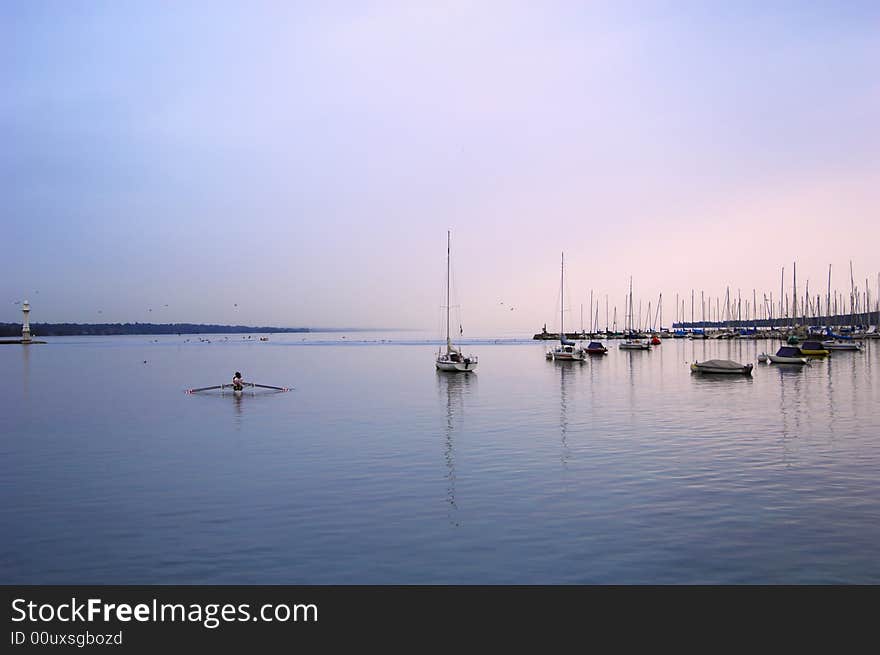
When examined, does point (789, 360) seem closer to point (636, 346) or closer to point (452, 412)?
→ point (636, 346)

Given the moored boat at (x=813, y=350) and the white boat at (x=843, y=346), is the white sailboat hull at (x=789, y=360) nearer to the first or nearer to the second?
the moored boat at (x=813, y=350)

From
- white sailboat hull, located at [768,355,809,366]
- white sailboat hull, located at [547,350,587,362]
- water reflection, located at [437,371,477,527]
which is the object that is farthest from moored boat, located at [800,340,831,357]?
water reflection, located at [437,371,477,527]

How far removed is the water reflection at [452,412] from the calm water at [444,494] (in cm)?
22

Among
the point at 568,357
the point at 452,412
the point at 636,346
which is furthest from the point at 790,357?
the point at 452,412

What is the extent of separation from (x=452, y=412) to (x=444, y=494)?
20.3 m

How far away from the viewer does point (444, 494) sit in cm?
1903

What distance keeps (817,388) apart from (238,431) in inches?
1729

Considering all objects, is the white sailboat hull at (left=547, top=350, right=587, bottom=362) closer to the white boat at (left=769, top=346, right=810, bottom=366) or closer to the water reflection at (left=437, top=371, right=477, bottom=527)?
the white boat at (left=769, top=346, right=810, bottom=366)

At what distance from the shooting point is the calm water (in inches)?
515

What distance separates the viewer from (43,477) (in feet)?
72.4

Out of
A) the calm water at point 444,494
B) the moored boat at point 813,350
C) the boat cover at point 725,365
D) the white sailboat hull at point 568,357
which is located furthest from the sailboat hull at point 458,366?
the moored boat at point 813,350

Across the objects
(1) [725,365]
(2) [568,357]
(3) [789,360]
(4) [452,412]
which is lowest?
(4) [452,412]

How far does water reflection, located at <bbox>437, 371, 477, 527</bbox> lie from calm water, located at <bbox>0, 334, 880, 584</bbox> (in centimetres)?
22
